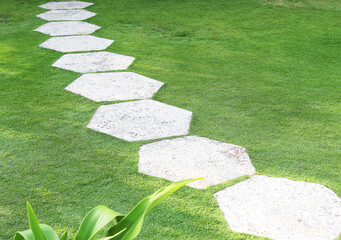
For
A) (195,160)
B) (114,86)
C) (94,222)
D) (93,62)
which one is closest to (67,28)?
(93,62)

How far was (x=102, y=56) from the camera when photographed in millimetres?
3213

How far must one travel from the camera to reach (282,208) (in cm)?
152

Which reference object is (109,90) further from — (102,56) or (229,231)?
(229,231)

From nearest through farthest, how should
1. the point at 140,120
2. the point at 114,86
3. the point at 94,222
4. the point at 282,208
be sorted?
the point at 94,222 → the point at 282,208 → the point at 140,120 → the point at 114,86

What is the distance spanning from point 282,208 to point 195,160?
0.48m

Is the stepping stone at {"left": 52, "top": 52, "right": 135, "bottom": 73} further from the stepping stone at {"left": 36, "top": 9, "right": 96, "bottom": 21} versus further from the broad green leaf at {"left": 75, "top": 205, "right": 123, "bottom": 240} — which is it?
the broad green leaf at {"left": 75, "top": 205, "right": 123, "bottom": 240}

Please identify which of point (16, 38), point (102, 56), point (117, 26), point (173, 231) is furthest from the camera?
point (117, 26)

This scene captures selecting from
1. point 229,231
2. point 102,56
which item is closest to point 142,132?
point 229,231

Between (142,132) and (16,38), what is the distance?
2.26m

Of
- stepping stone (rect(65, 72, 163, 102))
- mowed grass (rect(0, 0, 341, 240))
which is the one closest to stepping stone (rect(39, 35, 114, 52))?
mowed grass (rect(0, 0, 341, 240))

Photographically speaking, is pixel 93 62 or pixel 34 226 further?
pixel 93 62

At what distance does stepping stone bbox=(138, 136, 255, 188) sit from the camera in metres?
1.71

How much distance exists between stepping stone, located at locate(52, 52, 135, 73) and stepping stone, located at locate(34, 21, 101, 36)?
74 cm

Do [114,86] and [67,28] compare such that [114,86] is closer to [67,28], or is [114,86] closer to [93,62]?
[93,62]
